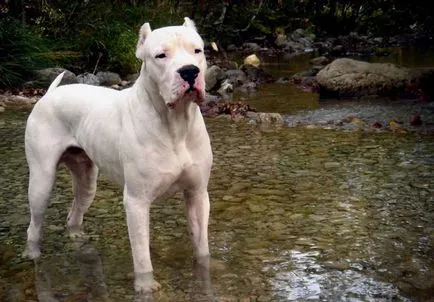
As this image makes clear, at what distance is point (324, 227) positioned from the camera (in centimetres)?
541

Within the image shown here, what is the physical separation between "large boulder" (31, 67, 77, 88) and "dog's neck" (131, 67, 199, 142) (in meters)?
9.75

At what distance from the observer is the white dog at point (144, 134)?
3.81 m

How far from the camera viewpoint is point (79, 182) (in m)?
5.25

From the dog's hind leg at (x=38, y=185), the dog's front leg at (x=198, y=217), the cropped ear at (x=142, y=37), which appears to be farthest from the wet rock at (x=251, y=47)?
the cropped ear at (x=142, y=37)

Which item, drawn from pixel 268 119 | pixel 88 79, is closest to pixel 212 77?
pixel 88 79

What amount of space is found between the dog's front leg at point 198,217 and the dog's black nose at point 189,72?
2.87 feet

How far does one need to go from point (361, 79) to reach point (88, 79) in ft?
17.9

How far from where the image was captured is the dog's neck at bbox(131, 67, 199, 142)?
4016 millimetres

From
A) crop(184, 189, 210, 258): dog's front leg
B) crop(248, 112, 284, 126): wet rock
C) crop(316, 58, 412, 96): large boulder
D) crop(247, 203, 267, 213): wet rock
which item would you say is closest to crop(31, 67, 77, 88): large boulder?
crop(248, 112, 284, 126): wet rock

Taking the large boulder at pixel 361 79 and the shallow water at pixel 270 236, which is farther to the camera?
the large boulder at pixel 361 79

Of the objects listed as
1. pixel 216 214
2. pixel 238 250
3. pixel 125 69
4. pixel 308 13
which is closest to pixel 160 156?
pixel 238 250

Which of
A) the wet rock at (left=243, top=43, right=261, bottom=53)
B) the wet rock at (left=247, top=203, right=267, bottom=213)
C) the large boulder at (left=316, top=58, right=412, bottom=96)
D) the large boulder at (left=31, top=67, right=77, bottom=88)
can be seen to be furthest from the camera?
the wet rock at (left=243, top=43, right=261, bottom=53)

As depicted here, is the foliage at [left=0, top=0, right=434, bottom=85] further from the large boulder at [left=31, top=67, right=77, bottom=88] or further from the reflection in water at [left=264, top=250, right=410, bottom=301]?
the reflection in water at [left=264, top=250, right=410, bottom=301]

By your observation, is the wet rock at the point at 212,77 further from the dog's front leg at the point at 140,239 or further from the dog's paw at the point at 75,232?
the dog's front leg at the point at 140,239
